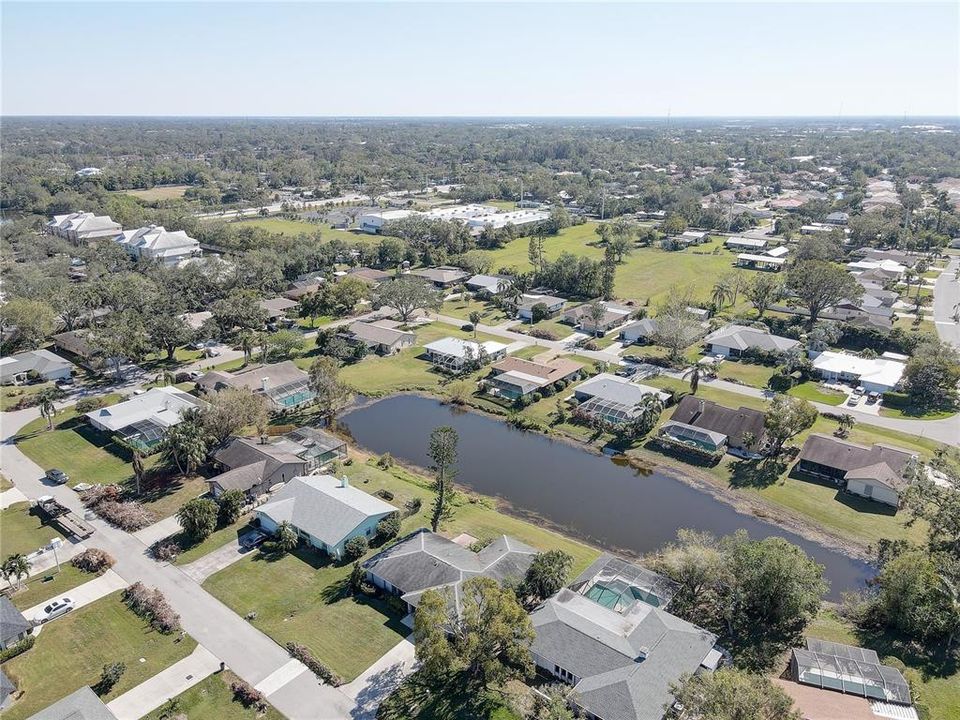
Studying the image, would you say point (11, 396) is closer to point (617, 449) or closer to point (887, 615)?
point (617, 449)

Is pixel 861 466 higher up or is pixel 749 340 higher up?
pixel 749 340

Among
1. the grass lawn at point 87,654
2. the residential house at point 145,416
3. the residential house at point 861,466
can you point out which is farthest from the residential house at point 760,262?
the grass lawn at point 87,654

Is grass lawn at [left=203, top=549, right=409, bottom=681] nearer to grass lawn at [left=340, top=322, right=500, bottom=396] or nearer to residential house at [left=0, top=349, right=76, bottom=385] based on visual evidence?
grass lawn at [left=340, top=322, right=500, bottom=396]

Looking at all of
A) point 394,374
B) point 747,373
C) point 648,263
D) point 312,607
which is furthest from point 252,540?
point 648,263

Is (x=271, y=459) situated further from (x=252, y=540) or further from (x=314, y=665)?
(x=314, y=665)

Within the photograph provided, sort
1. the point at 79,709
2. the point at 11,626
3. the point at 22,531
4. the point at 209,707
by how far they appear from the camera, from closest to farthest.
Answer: the point at 79,709 → the point at 209,707 → the point at 11,626 → the point at 22,531

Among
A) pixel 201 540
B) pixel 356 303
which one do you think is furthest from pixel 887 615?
pixel 356 303

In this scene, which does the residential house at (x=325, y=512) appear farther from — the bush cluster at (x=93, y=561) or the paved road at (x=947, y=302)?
the paved road at (x=947, y=302)

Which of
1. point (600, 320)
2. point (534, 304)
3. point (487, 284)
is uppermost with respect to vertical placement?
point (534, 304)
